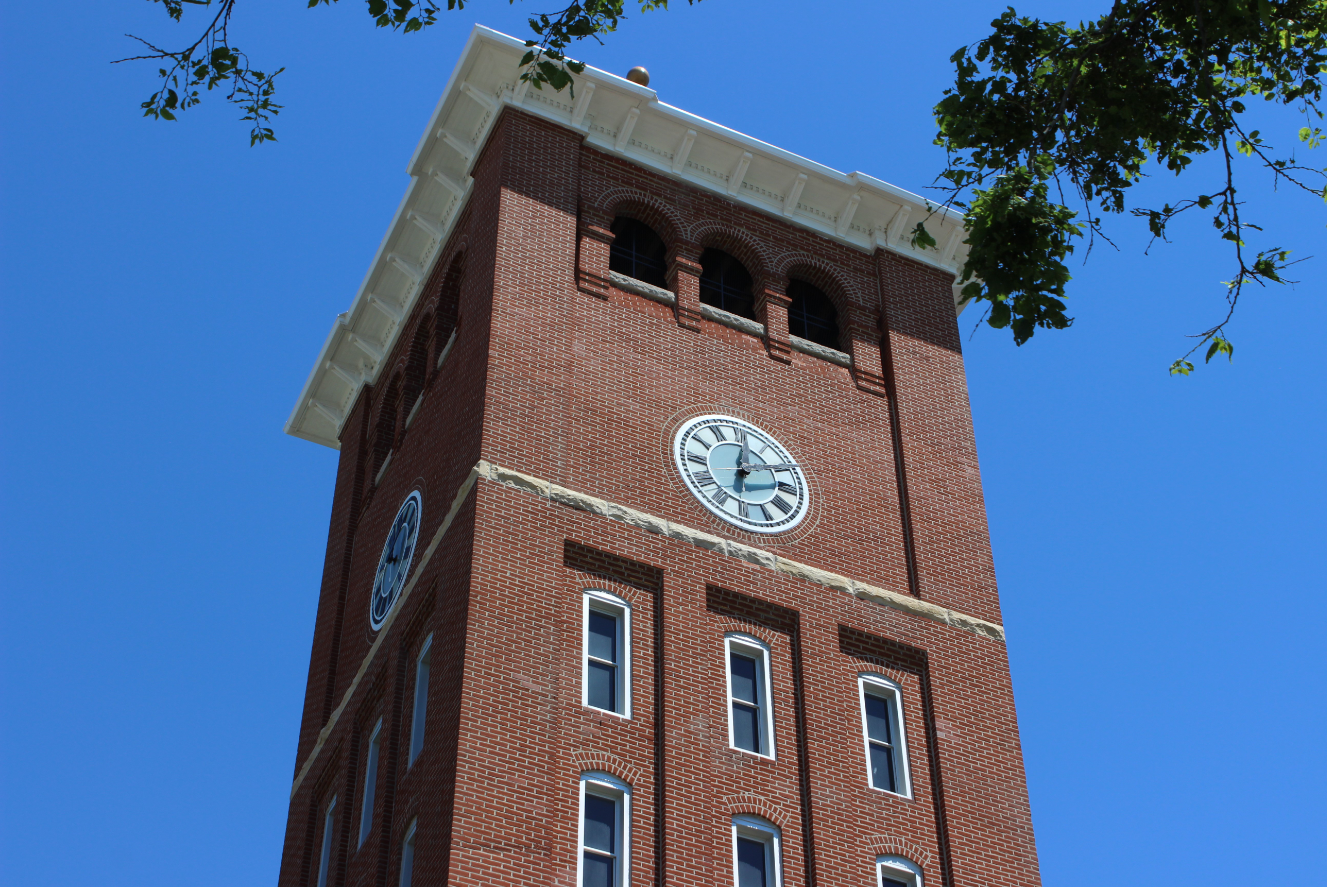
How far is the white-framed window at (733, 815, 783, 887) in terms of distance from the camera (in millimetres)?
25234

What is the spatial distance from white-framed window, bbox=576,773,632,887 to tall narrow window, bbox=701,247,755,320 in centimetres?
1137

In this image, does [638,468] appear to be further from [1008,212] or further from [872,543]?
[1008,212]

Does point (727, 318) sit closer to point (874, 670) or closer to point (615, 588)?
point (615, 588)

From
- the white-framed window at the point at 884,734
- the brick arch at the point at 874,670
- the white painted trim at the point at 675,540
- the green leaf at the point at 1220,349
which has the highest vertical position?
the white painted trim at the point at 675,540

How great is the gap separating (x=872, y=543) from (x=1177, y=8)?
16563 mm

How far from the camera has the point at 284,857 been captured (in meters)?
33.1

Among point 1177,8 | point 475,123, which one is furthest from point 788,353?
point 1177,8

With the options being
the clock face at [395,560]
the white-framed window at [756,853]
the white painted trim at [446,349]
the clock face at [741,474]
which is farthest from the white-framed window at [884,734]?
the white painted trim at [446,349]

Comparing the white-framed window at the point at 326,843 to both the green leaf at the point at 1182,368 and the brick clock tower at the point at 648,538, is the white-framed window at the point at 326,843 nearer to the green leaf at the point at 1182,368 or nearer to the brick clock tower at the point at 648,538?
the brick clock tower at the point at 648,538

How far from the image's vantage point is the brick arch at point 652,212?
33938mm

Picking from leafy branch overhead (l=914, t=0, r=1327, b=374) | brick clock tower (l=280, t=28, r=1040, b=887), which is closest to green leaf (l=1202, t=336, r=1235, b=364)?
leafy branch overhead (l=914, t=0, r=1327, b=374)

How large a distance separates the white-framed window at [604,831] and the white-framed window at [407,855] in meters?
2.48

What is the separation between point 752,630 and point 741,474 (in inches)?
116

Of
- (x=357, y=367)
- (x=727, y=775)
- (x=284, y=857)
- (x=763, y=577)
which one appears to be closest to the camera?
(x=727, y=775)
